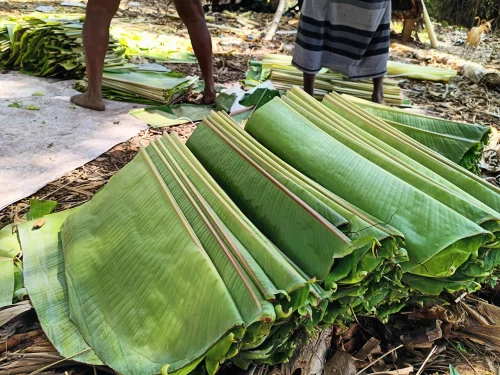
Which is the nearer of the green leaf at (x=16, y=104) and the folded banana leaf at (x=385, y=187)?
the folded banana leaf at (x=385, y=187)

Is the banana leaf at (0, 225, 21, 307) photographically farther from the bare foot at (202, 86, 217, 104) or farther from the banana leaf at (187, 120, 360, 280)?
the bare foot at (202, 86, 217, 104)

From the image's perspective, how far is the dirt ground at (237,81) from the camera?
1.93m

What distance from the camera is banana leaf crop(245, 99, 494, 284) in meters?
1.08

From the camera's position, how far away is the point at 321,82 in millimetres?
3764

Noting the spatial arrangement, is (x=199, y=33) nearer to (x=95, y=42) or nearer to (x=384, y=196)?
(x=95, y=42)

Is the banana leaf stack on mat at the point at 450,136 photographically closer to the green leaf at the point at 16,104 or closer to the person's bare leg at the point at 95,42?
the person's bare leg at the point at 95,42

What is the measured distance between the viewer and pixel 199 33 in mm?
3299

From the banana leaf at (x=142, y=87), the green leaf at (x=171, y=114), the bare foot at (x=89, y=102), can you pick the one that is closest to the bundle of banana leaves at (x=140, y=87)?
the banana leaf at (x=142, y=87)

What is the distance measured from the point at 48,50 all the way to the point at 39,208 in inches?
101

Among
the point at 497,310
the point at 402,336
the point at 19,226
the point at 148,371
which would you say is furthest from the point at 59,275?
the point at 497,310

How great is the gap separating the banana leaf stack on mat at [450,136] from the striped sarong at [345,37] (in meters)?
1.50

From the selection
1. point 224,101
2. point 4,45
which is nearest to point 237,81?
point 224,101

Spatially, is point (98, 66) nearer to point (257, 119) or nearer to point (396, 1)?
point (257, 119)

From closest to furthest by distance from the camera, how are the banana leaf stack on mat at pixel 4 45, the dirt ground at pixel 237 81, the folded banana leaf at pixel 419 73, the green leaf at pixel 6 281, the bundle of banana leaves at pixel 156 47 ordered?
the green leaf at pixel 6 281
the dirt ground at pixel 237 81
the banana leaf stack on mat at pixel 4 45
the folded banana leaf at pixel 419 73
the bundle of banana leaves at pixel 156 47
